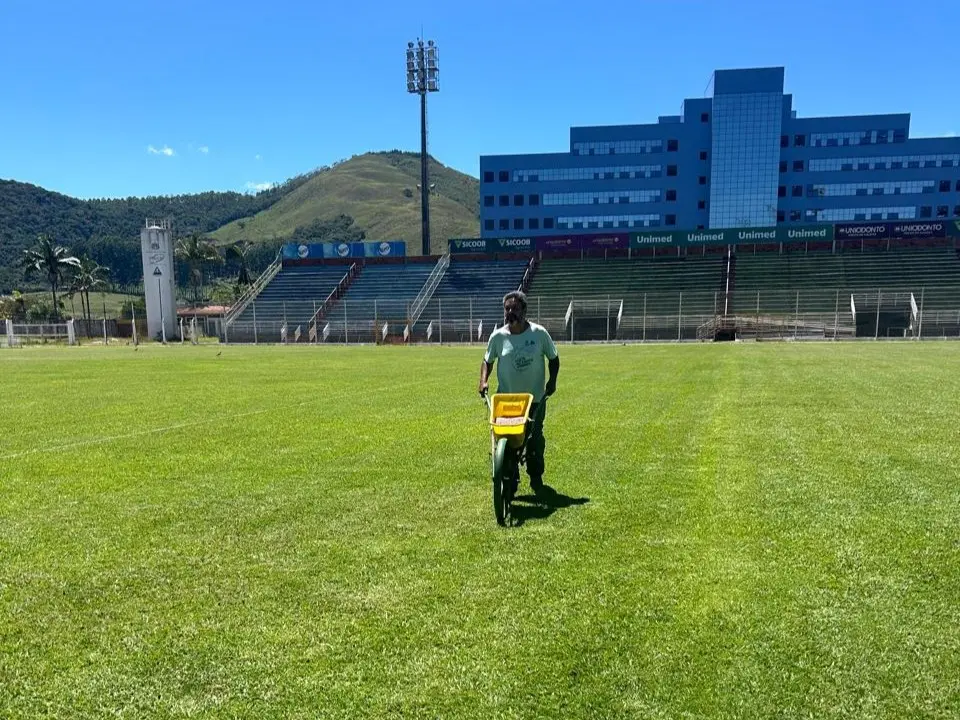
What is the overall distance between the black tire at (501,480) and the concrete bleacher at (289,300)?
1960 inches

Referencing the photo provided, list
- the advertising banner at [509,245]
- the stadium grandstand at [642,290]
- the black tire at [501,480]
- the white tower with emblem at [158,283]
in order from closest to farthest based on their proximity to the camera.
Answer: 1. the black tire at [501,480]
2. the stadium grandstand at [642,290]
3. the white tower with emblem at [158,283]
4. the advertising banner at [509,245]

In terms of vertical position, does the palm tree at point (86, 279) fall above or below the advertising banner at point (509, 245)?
below

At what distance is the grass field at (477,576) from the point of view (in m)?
3.05

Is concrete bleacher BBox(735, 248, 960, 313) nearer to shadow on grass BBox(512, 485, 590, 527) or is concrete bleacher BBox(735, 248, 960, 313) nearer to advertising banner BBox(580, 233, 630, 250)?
advertising banner BBox(580, 233, 630, 250)

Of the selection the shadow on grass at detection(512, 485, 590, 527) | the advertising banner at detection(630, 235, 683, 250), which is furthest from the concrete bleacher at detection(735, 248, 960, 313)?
the shadow on grass at detection(512, 485, 590, 527)

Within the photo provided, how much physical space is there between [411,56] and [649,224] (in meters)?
35.3

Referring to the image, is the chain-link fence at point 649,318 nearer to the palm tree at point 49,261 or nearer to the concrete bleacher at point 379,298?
the concrete bleacher at point 379,298

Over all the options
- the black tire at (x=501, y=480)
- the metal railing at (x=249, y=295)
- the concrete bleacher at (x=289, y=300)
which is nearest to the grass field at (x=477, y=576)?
the black tire at (x=501, y=480)

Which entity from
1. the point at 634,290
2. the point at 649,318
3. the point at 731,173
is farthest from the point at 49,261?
the point at 731,173

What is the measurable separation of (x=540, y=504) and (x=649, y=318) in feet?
139

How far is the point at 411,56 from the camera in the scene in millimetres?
68125

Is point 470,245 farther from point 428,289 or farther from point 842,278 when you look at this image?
point 842,278

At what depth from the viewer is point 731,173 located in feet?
255

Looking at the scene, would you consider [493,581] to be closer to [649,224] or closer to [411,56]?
[411,56]
